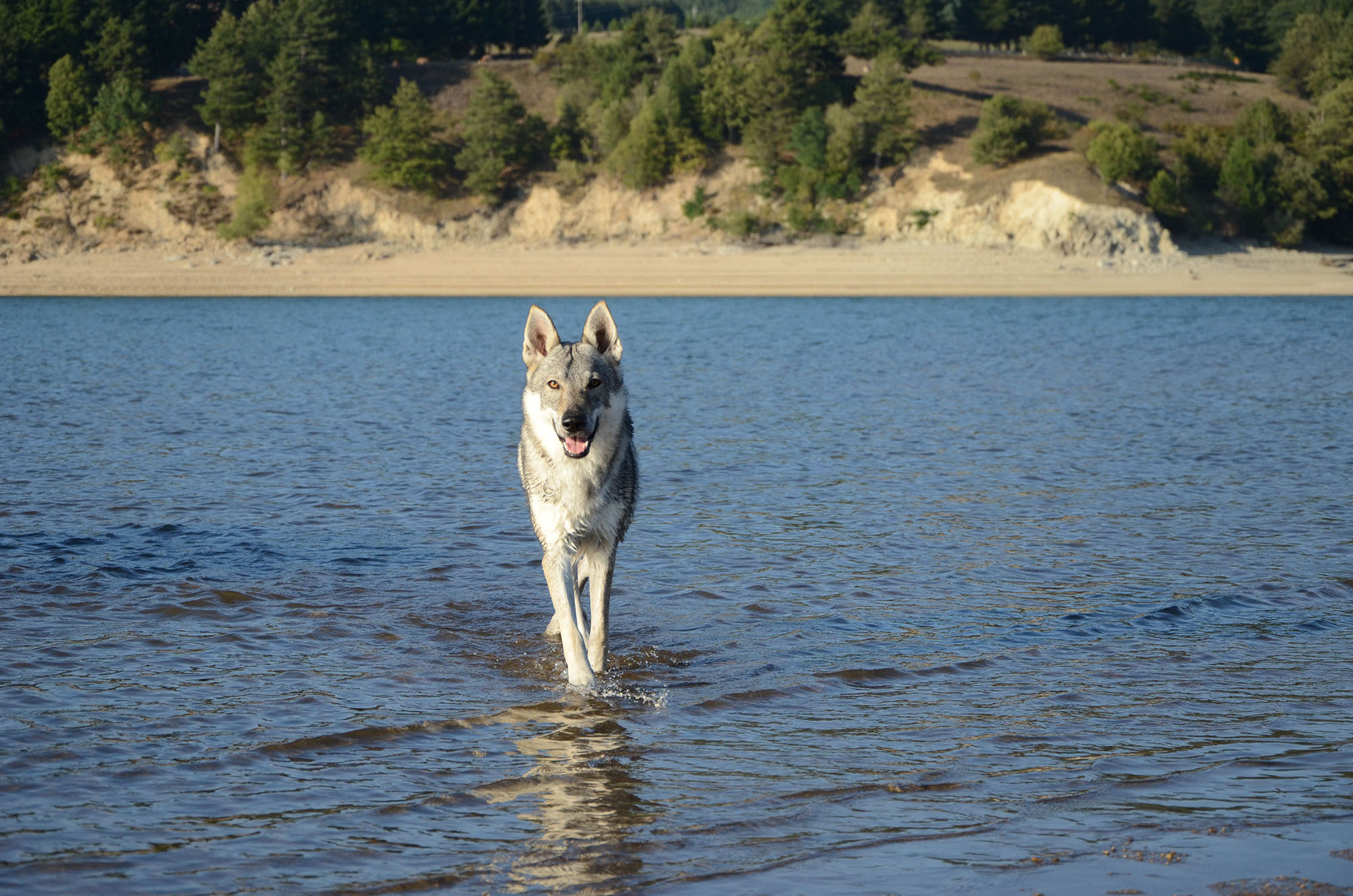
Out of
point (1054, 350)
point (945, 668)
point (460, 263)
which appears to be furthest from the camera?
point (460, 263)

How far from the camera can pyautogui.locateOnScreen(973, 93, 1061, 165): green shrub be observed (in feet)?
195

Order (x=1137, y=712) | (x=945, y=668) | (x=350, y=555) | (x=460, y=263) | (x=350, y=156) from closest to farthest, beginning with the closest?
(x=1137, y=712) → (x=945, y=668) → (x=350, y=555) → (x=460, y=263) → (x=350, y=156)

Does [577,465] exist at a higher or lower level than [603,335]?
lower

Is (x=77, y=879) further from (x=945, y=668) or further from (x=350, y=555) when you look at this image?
(x=350, y=555)

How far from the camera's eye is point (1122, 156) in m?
55.7

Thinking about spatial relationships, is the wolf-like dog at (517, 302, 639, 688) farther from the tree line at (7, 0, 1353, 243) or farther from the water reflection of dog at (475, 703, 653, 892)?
the tree line at (7, 0, 1353, 243)

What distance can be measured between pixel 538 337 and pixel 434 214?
60588mm

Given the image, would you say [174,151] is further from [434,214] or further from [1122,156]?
[1122,156]

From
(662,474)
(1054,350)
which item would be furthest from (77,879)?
(1054,350)

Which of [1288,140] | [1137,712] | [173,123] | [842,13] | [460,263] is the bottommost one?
[1137,712]

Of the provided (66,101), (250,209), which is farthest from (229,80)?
(250,209)

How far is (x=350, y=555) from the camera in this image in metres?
10.0

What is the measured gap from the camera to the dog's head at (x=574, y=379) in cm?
680

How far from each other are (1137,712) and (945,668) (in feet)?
4.00
